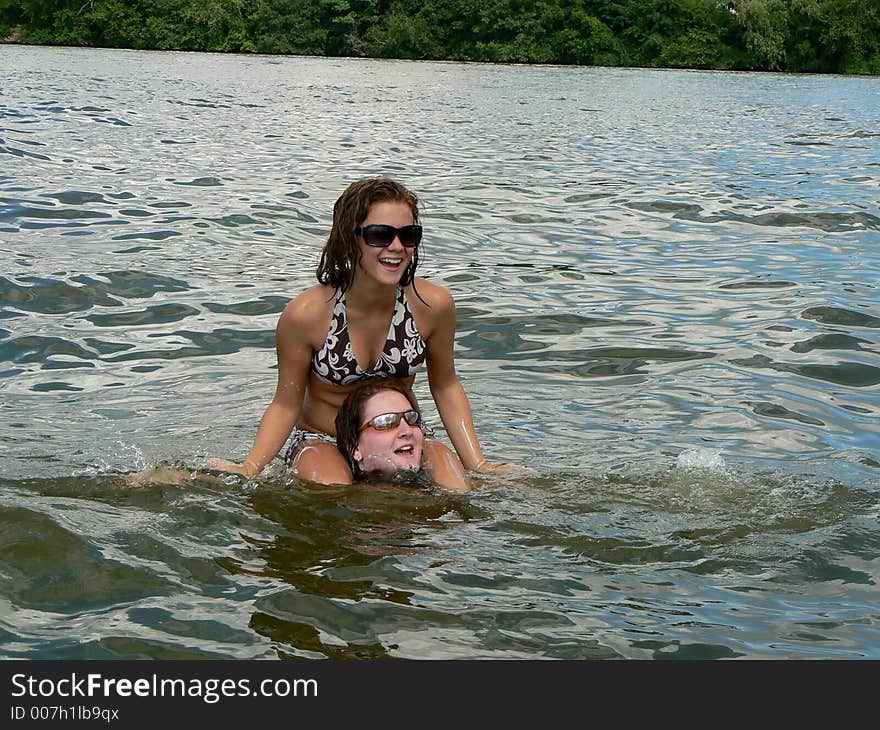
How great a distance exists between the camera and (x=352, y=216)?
5.55m

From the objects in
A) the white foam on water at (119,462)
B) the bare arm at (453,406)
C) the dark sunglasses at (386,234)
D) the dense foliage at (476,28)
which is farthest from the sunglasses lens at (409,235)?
the dense foliage at (476,28)

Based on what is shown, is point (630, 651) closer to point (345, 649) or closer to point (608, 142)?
point (345, 649)

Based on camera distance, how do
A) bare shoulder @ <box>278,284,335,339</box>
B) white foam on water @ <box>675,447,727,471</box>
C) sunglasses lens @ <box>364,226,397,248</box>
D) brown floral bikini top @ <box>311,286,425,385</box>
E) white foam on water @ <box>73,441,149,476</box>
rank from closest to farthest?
sunglasses lens @ <box>364,226,397,248</box>, bare shoulder @ <box>278,284,335,339</box>, brown floral bikini top @ <box>311,286,425,385</box>, white foam on water @ <box>73,441,149,476</box>, white foam on water @ <box>675,447,727,471</box>

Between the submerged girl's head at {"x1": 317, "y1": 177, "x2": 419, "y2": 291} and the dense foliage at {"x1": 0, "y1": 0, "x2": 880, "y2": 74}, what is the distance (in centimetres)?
6679

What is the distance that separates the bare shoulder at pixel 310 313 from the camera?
5688mm

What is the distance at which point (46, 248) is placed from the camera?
1187 cm

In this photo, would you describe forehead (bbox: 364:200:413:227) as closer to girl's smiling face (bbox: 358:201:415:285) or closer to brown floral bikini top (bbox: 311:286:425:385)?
girl's smiling face (bbox: 358:201:415:285)

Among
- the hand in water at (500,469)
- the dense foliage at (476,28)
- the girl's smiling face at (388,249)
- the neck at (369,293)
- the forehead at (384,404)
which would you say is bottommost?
the hand in water at (500,469)

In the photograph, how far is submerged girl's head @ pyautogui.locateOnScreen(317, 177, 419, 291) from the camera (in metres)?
5.52

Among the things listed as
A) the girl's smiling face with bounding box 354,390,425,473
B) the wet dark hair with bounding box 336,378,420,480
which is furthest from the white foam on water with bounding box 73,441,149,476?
the girl's smiling face with bounding box 354,390,425,473

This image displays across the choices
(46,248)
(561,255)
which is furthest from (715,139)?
(46,248)

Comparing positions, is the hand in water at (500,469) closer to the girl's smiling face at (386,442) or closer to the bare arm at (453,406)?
the bare arm at (453,406)

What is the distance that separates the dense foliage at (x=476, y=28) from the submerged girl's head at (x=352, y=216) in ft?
219

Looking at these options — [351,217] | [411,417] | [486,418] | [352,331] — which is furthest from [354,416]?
[486,418]
